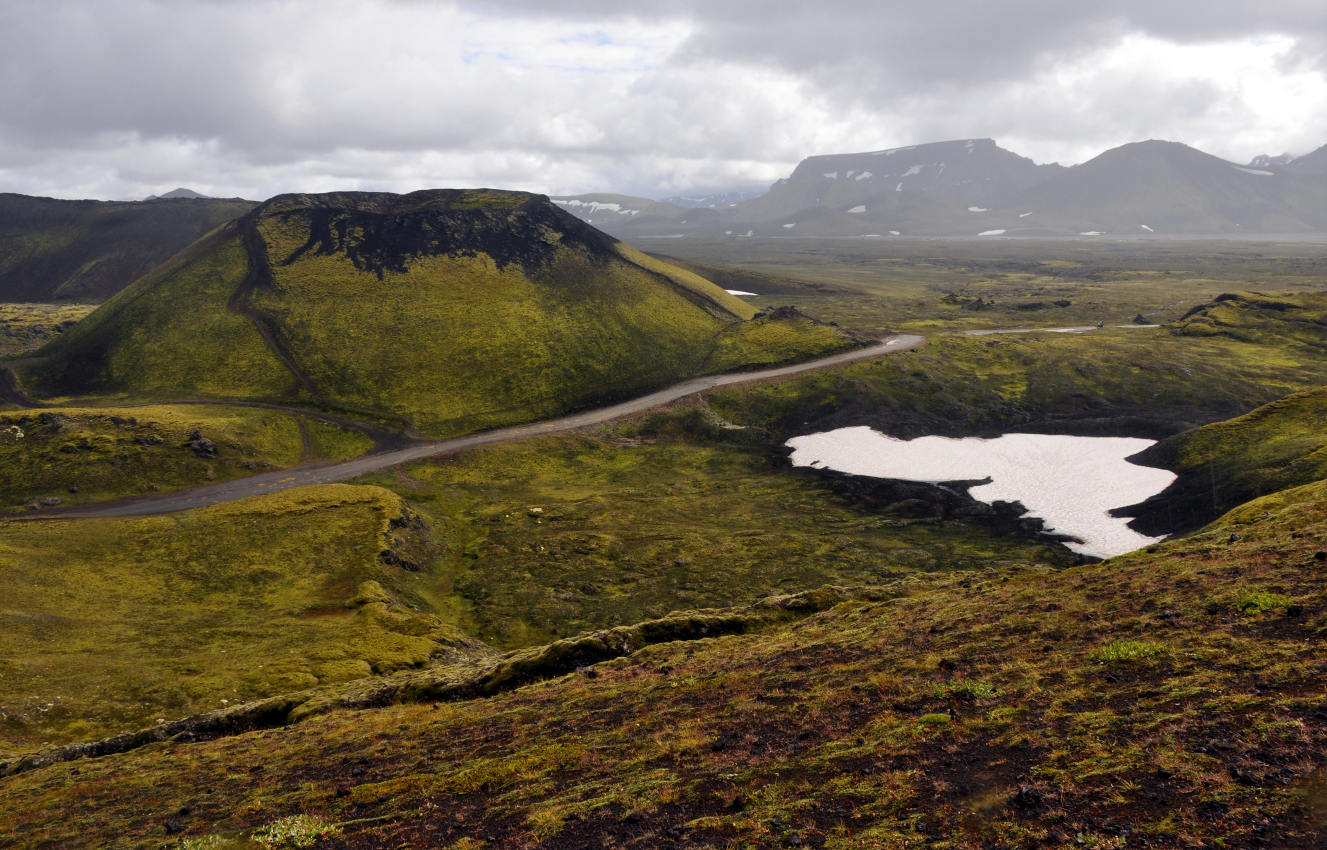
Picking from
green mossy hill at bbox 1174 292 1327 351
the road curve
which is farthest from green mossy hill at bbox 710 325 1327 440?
green mossy hill at bbox 1174 292 1327 351

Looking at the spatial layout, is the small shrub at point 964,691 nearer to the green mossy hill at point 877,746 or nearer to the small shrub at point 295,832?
the green mossy hill at point 877,746

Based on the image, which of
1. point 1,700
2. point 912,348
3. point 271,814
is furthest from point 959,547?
point 912,348

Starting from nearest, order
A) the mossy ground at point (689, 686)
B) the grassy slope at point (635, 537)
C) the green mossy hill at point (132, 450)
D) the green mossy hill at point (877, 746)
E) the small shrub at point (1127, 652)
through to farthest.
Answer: the green mossy hill at point (877, 746)
the mossy ground at point (689, 686)
the small shrub at point (1127, 652)
the grassy slope at point (635, 537)
the green mossy hill at point (132, 450)

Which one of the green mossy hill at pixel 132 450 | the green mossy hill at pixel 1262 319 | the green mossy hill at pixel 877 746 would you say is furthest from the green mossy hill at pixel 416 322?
the green mossy hill at pixel 1262 319

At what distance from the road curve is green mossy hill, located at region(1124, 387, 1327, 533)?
6955 centimetres

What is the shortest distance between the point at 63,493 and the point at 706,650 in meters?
86.0

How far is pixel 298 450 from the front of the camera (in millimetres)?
102188

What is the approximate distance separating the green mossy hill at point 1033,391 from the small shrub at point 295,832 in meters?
101

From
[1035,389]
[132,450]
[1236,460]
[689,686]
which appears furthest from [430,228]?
[1236,460]

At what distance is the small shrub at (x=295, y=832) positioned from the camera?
799 inches

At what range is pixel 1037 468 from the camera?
297 feet

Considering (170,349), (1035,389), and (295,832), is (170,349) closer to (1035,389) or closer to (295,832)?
(295,832)

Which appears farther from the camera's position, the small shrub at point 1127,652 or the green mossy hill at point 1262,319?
the green mossy hill at point 1262,319

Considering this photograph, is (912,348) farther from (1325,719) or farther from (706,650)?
(1325,719)
